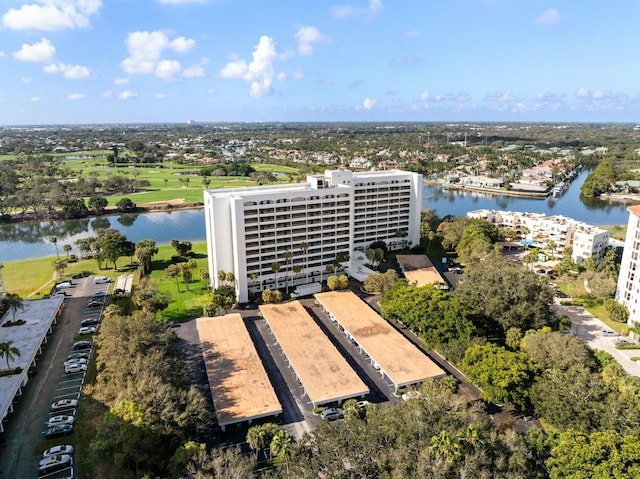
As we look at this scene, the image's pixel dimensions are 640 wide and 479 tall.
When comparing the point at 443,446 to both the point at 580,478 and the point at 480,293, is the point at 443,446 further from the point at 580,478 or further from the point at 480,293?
the point at 480,293

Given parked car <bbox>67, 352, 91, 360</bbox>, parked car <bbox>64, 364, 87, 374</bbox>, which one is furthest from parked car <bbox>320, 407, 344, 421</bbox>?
parked car <bbox>67, 352, 91, 360</bbox>

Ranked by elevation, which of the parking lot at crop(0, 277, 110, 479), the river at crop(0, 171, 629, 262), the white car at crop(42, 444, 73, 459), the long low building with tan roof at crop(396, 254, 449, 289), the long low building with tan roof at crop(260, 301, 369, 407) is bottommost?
the river at crop(0, 171, 629, 262)

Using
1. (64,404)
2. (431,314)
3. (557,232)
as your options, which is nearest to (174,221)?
(64,404)

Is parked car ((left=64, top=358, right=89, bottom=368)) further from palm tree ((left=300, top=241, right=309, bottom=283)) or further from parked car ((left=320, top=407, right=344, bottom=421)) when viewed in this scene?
palm tree ((left=300, top=241, right=309, bottom=283))

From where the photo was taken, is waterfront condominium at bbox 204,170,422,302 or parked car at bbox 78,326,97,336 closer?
parked car at bbox 78,326,97,336

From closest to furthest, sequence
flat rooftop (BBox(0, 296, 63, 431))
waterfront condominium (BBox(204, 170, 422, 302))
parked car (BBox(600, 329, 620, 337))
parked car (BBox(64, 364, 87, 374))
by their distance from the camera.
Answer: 1. flat rooftop (BBox(0, 296, 63, 431))
2. parked car (BBox(64, 364, 87, 374))
3. parked car (BBox(600, 329, 620, 337))
4. waterfront condominium (BBox(204, 170, 422, 302))

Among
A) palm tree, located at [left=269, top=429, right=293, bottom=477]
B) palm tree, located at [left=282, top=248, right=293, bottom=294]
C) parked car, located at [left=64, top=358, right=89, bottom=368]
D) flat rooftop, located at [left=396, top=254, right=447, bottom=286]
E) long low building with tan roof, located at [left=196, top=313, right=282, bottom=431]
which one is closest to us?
palm tree, located at [left=269, top=429, right=293, bottom=477]
